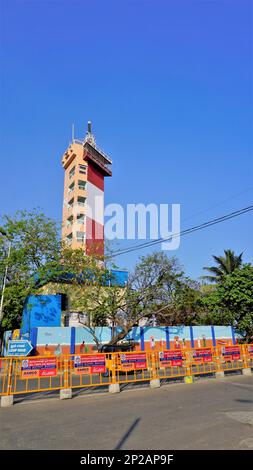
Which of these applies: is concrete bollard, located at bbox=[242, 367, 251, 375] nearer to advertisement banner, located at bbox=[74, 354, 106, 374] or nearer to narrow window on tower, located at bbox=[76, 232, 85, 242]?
advertisement banner, located at bbox=[74, 354, 106, 374]

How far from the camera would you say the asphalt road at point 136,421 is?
5891 mm

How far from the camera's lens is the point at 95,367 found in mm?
12055

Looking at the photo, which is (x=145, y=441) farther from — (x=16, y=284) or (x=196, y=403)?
(x=16, y=284)

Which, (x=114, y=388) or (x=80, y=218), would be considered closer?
(x=114, y=388)

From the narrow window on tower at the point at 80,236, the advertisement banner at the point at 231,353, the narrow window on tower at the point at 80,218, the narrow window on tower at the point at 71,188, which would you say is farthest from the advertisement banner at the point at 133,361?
the narrow window on tower at the point at 71,188

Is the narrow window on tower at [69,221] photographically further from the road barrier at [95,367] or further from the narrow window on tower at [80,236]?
the road barrier at [95,367]

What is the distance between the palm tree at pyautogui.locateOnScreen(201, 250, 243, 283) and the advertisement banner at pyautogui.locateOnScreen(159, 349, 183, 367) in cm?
2447

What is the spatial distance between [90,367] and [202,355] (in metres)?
5.90

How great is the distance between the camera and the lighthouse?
4406 cm

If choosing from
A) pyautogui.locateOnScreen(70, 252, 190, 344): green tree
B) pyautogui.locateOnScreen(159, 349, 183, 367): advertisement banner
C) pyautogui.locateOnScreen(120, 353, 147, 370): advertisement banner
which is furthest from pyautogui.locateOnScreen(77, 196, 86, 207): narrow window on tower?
pyautogui.locateOnScreen(120, 353, 147, 370): advertisement banner

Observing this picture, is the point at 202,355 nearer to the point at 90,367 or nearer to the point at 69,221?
the point at 90,367

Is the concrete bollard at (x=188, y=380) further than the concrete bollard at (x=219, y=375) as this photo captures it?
No

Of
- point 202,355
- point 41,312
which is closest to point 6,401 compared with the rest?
point 202,355

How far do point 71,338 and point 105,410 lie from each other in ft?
60.6
